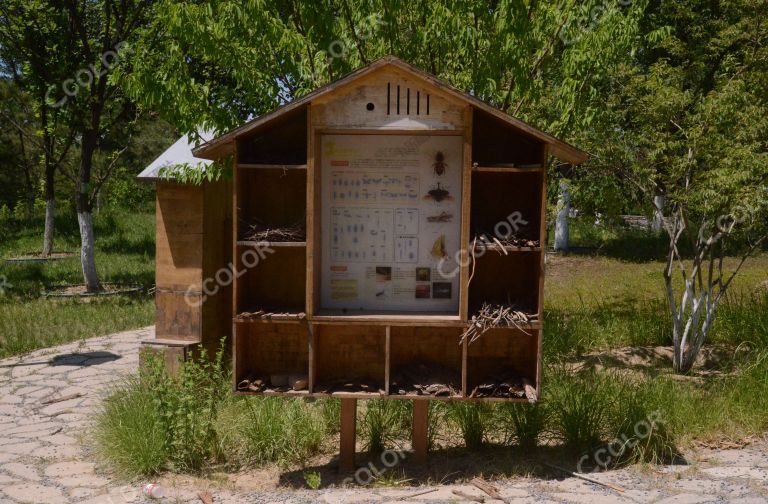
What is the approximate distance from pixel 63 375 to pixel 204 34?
15.3ft

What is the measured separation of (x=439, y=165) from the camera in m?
5.00

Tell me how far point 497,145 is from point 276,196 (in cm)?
172

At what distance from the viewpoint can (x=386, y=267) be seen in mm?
5059

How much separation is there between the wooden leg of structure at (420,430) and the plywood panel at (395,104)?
81.2 inches

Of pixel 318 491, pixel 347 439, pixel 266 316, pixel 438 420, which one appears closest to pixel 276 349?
pixel 266 316

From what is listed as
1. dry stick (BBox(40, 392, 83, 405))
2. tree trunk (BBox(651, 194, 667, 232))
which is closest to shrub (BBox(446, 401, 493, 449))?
tree trunk (BBox(651, 194, 667, 232))

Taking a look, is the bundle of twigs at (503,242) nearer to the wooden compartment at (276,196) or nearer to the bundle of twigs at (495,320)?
the bundle of twigs at (495,320)

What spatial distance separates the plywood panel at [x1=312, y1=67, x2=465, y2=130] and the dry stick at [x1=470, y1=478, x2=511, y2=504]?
98.0 inches

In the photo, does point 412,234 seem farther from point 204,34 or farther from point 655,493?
point 204,34

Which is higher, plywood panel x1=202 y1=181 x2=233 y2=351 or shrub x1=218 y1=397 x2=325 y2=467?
plywood panel x1=202 y1=181 x2=233 y2=351

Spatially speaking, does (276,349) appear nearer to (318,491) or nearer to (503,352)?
(318,491)

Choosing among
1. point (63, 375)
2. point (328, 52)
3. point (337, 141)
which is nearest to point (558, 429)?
point (337, 141)

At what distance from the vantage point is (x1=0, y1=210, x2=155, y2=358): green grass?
11.0 meters

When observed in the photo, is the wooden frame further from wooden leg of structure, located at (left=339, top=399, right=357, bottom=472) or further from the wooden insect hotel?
wooden leg of structure, located at (left=339, top=399, right=357, bottom=472)
